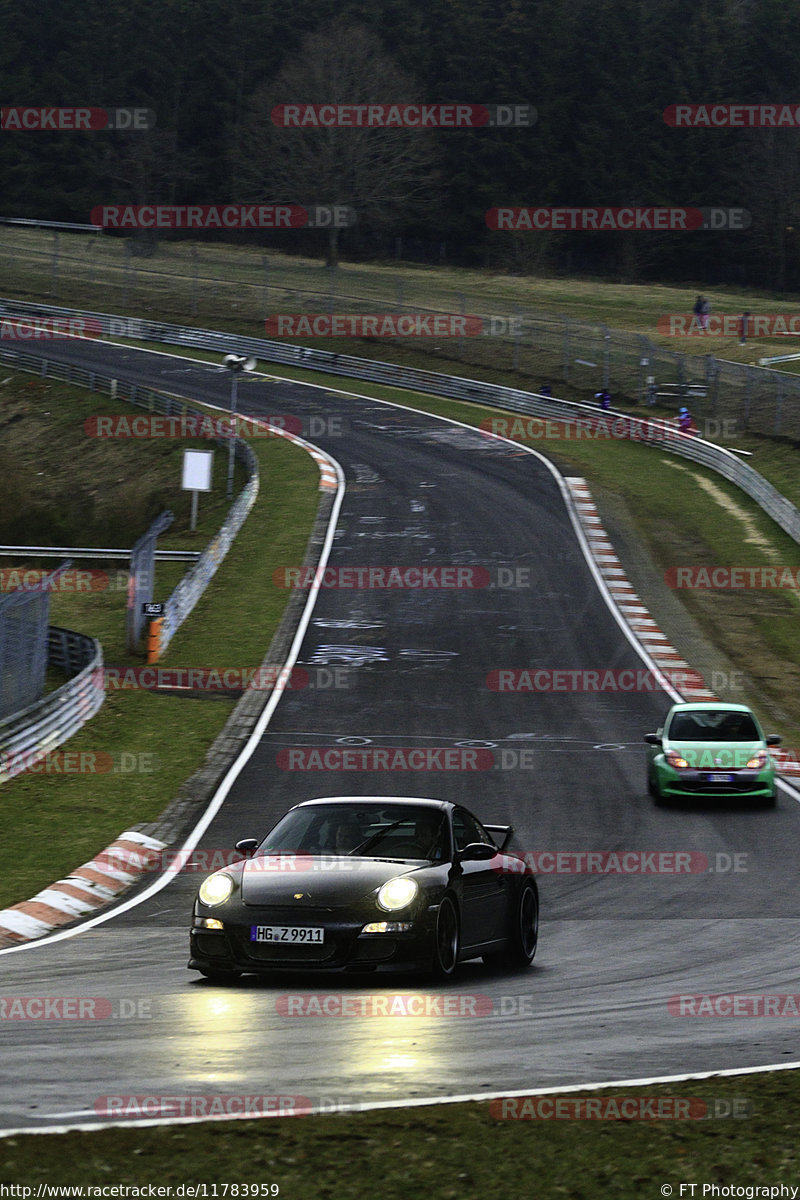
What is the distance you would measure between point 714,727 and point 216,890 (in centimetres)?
1217

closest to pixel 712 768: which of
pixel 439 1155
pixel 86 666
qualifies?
pixel 86 666

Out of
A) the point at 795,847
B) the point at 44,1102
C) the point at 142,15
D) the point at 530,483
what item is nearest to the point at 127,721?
the point at 795,847

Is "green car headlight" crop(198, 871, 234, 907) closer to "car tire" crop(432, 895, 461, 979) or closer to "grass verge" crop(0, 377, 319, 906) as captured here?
"car tire" crop(432, 895, 461, 979)

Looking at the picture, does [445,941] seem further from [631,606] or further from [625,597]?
[625,597]

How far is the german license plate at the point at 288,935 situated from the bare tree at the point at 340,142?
3228 inches

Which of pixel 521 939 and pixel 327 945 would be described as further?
pixel 521 939

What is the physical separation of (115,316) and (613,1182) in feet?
239

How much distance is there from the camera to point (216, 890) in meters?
10.6

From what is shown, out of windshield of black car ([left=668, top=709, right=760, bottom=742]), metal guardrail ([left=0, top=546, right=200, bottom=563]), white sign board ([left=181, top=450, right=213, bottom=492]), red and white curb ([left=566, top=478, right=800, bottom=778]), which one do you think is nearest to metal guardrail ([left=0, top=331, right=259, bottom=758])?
white sign board ([left=181, top=450, right=213, bottom=492])

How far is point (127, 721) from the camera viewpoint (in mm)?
25578

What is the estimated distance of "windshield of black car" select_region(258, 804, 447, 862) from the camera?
36.5 feet

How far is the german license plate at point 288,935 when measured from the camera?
33.3 feet

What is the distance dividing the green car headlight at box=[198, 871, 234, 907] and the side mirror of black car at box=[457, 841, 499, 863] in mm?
1644

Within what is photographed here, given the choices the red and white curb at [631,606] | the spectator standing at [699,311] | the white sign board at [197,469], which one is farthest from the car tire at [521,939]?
the spectator standing at [699,311]
